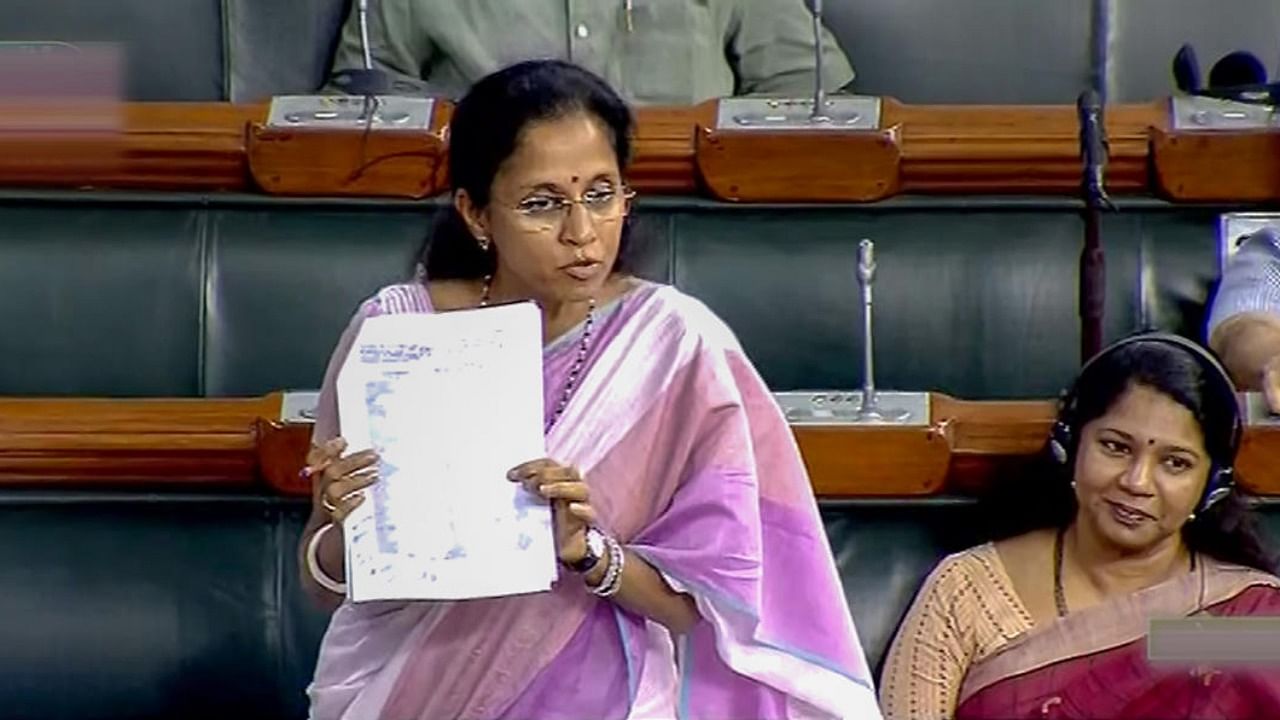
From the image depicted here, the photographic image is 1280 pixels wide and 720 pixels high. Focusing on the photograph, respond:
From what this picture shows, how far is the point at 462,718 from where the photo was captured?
4.76ft

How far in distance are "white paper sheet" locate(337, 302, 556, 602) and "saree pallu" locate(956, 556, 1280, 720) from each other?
0.47 meters

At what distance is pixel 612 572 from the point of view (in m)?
1.39

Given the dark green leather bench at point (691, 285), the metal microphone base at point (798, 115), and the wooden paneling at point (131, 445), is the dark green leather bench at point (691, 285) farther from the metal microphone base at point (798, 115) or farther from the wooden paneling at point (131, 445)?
the wooden paneling at point (131, 445)

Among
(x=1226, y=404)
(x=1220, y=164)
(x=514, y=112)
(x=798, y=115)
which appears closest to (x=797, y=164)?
(x=798, y=115)

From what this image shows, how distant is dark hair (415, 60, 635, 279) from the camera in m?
1.44

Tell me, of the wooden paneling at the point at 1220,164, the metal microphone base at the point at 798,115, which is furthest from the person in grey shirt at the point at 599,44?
the wooden paneling at the point at 1220,164

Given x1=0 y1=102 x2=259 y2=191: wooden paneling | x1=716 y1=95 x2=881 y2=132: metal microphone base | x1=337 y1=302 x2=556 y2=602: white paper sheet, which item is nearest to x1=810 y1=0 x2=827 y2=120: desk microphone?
x1=716 y1=95 x2=881 y2=132: metal microphone base

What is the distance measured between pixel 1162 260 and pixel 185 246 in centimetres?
87

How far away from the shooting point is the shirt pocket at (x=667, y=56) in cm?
237

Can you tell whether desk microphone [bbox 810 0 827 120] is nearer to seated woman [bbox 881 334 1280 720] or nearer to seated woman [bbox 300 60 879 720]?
seated woman [bbox 881 334 1280 720]

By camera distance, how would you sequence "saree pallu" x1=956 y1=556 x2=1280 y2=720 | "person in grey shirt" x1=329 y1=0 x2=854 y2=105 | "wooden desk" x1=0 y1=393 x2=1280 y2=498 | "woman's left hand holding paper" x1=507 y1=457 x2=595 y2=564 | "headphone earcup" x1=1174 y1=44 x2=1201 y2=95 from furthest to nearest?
"person in grey shirt" x1=329 y1=0 x2=854 y2=105 → "headphone earcup" x1=1174 y1=44 x2=1201 y2=95 → "wooden desk" x1=0 y1=393 x2=1280 y2=498 → "saree pallu" x1=956 y1=556 x2=1280 y2=720 → "woman's left hand holding paper" x1=507 y1=457 x2=595 y2=564

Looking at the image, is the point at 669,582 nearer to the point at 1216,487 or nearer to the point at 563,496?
the point at 563,496

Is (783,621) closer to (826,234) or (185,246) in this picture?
(826,234)

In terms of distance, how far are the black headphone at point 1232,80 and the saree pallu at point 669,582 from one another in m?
0.77
